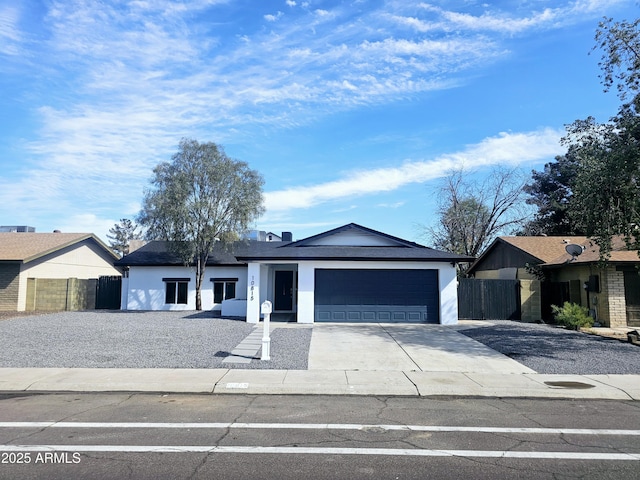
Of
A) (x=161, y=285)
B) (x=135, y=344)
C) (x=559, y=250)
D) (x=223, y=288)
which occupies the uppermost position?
(x=559, y=250)

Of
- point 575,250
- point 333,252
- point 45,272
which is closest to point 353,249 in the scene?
point 333,252

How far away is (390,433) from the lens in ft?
19.7

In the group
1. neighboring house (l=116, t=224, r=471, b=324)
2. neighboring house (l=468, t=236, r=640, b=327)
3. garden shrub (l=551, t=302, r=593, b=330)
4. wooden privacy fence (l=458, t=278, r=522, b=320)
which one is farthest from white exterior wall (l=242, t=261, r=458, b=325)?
neighboring house (l=468, t=236, r=640, b=327)

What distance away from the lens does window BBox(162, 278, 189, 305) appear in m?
26.8

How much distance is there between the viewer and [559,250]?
24781 millimetres

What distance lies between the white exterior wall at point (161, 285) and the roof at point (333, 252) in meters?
0.51

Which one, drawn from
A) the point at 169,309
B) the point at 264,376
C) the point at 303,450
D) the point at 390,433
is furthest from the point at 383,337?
the point at 169,309

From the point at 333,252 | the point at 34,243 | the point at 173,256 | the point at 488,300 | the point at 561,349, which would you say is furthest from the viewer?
the point at 34,243

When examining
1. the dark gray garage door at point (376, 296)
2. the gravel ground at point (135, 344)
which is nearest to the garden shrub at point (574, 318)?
the dark gray garage door at point (376, 296)

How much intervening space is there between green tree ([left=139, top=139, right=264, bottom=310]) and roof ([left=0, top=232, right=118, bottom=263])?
633cm

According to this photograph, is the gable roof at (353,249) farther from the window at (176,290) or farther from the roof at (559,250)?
the window at (176,290)

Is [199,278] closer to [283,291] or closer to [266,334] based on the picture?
[283,291]

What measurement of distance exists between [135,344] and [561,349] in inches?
460

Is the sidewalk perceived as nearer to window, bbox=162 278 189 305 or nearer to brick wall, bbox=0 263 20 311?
window, bbox=162 278 189 305
